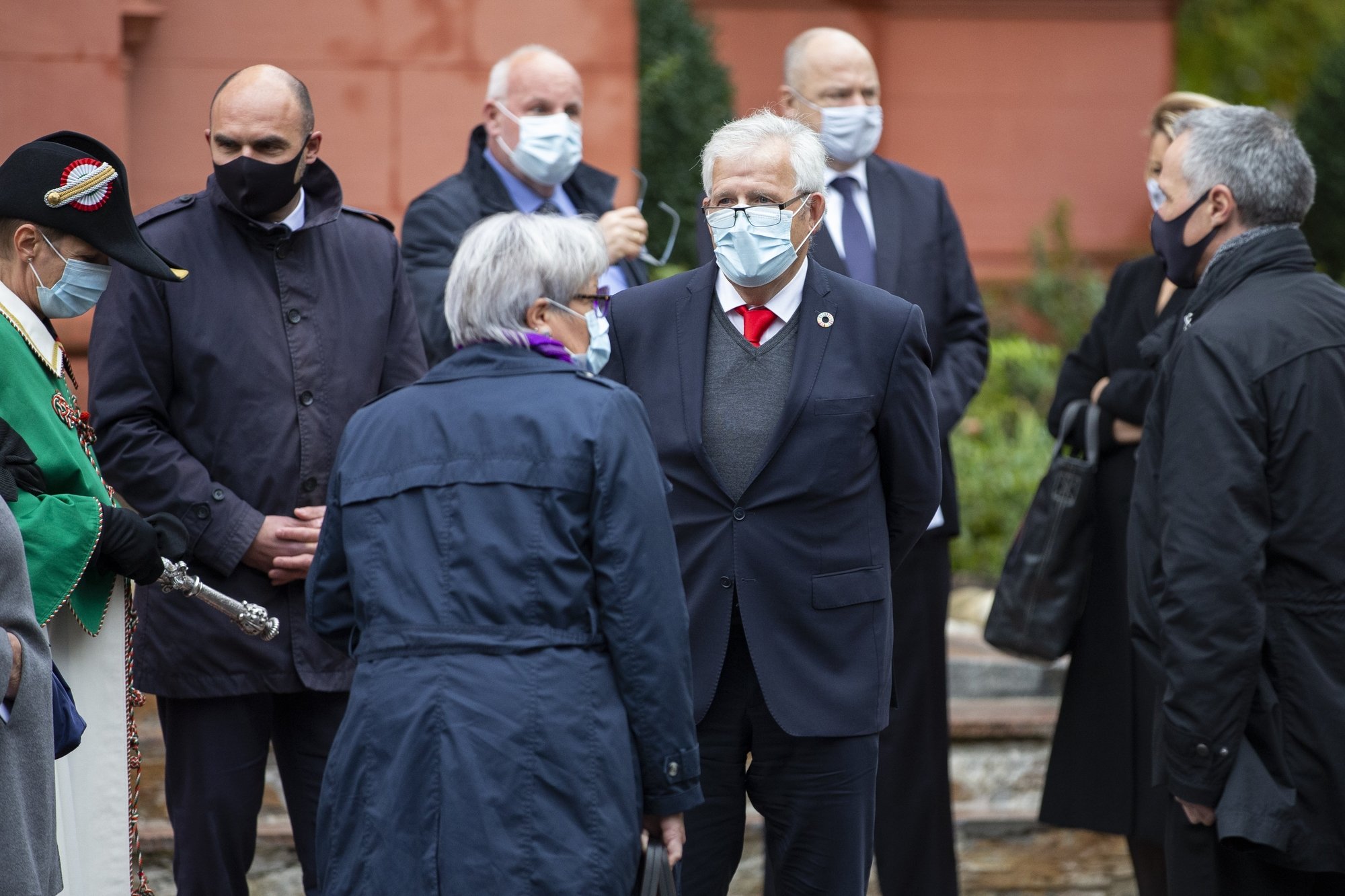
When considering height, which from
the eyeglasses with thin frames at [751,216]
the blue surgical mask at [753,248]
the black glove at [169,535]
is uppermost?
the eyeglasses with thin frames at [751,216]

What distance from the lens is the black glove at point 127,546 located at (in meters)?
3.48

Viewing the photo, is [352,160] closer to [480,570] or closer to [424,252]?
[424,252]

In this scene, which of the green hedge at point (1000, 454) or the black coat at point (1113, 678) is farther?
the green hedge at point (1000, 454)

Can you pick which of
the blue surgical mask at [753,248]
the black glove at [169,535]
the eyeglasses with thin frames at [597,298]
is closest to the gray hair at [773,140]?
the blue surgical mask at [753,248]

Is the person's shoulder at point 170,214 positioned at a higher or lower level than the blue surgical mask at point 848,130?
lower

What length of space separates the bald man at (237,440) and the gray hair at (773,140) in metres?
1.10

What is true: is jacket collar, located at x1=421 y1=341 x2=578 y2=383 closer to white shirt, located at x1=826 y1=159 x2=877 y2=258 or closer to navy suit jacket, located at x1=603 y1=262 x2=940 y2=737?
navy suit jacket, located at x1=603 y1=262 x2=940 y2=737

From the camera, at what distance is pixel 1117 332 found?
5055 mm

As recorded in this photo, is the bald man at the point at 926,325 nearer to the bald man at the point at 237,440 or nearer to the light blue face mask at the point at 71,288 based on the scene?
the bald man at the point at 237,440

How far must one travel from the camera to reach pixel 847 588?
3609 mm

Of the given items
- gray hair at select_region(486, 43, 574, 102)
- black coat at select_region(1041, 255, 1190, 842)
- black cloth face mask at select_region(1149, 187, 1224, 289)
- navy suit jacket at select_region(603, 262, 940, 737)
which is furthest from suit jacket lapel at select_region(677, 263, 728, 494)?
black coat at select_region(1041, 255, 1190, 842)

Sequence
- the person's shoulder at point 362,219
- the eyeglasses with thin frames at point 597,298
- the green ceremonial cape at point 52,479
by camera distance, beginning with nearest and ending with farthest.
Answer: the eyeglasses with thin frames at point 597,298 < the green ceremonial cape at point 52,479 < the person's shoulder at point 362,219

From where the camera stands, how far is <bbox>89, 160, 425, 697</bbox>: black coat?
3961mm

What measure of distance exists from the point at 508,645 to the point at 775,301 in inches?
48.4
